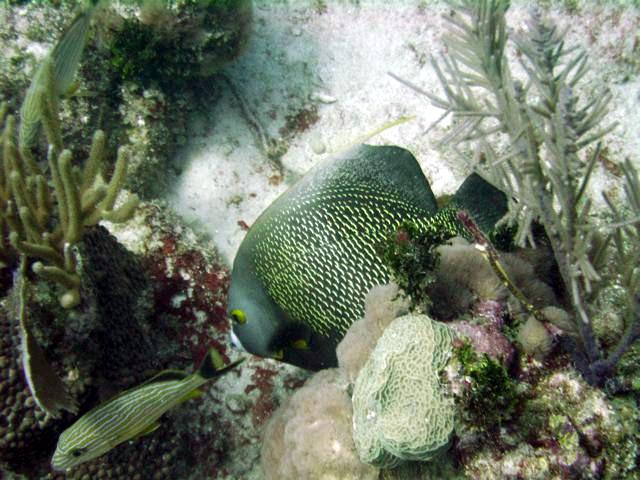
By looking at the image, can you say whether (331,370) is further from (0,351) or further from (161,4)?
(161,4)

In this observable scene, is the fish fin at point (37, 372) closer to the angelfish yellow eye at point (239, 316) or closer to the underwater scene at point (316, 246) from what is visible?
the underwater scene at point (316, 246)

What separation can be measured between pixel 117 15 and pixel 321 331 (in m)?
3.22

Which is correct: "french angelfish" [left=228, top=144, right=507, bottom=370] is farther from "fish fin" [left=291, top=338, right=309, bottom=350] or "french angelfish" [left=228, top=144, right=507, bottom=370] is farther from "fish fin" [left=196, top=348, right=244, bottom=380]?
"fish fin" [left=196, top=348, right=244, bottom=380]

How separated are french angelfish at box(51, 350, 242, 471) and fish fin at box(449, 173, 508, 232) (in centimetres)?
172

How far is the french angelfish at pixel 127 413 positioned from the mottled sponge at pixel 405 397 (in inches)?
33.1

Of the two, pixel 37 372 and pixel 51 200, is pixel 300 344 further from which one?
pixel 51 200

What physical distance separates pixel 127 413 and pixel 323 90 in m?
3.83

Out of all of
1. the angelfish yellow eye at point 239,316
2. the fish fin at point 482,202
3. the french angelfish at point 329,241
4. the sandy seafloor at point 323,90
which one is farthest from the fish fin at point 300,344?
the sandy seafloor at point 323,90

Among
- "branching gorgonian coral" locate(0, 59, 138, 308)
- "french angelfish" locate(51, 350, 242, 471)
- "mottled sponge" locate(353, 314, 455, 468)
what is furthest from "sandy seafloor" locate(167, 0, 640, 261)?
"mottled sponge" locate(353, 314, 455, 468)

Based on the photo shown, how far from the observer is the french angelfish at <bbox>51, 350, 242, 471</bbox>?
250 cm

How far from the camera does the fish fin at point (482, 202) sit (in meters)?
2.84

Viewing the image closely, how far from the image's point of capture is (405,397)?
1.98 metres

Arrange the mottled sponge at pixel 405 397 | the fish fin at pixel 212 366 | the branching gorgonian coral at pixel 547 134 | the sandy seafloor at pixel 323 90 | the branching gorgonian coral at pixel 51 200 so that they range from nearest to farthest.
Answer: the branching gorgonian coral at pixel 547 134 < the mottled sponge at pixel 405 397 < the fish fin at pixel 212 366 < the branching gorgonian coral at pixel 51 200 < the sandy seafloor at pixel 323 90

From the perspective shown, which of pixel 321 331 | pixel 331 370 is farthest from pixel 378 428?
pixel 321 331
